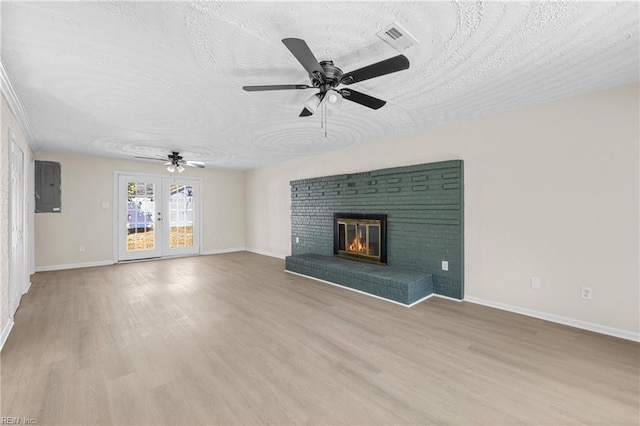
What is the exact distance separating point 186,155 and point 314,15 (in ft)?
16.0

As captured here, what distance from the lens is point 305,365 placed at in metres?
2.14

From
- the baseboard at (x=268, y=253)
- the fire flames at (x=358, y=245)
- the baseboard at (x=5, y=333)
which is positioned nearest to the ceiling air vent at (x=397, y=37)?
the fire flames at (x=358, y=245)

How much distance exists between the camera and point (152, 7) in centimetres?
158

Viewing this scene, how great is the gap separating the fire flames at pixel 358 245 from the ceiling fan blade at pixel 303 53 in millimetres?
3279

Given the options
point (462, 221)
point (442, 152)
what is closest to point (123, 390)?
point (462, 221)

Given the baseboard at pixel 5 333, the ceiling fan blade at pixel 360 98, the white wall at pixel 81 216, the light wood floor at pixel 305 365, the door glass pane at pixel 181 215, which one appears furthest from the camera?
the door glass pane at pixel 181 215

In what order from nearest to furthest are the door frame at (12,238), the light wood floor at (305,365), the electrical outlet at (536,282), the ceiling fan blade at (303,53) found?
the ceiling fan blade at (303,53)
the light wood floor at (305,365)
the door frame at (12,238)
the electrical outlet at (536,282)

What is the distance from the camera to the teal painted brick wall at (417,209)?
3.68 m

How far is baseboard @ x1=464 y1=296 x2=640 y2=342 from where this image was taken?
2582 millimetres

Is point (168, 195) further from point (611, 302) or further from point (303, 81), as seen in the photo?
point (611, 302)

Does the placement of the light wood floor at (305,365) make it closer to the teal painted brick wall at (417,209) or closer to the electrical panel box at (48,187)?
the teal painted brick wall at (417,209)

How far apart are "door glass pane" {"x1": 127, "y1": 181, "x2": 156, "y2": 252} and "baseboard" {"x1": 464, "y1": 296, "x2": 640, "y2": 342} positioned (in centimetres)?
680

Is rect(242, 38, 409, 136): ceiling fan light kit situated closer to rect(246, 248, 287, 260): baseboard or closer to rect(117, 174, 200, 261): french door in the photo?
rect(246, 248, 287, 260): baseboard

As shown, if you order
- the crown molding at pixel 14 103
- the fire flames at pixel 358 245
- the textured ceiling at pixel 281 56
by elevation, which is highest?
A: the textured ceiling at pixel 281 56
